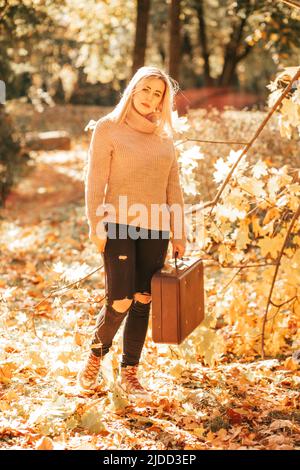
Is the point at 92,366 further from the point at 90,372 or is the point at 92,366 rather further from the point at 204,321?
the point at 204,321

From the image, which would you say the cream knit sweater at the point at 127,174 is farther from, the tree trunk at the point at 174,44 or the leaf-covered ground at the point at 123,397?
the tree trunk at the point at 174,44

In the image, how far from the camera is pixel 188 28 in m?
21.6

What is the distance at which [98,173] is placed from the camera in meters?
3.54

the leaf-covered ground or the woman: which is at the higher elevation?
the woman

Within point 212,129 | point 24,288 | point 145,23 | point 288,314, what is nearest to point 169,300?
point 288,314

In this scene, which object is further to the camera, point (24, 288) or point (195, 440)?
point (24, 288)

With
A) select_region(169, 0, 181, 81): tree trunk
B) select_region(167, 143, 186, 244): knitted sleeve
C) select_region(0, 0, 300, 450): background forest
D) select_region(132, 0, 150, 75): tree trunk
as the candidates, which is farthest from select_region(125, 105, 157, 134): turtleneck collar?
select_region(169, 0, 181, 81): tree trunk

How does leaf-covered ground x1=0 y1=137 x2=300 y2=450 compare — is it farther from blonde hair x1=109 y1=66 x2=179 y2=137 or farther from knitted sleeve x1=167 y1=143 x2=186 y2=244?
→ blonde hair x1=109 y1=66 x2=179 y2=137

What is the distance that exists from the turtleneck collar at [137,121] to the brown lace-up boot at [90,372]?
138cm

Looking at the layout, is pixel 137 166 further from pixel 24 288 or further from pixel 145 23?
pixel 145 23

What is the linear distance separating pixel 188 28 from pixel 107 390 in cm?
1940

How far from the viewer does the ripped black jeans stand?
359 cm

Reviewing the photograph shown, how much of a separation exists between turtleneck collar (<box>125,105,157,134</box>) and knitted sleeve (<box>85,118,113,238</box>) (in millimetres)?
149

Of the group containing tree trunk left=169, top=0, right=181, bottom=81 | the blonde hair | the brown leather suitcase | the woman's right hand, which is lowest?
the brown leather suitcase
